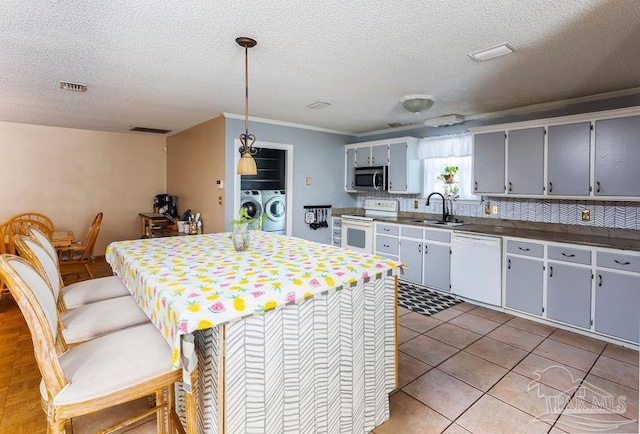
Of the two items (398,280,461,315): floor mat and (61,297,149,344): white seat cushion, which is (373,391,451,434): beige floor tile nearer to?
(61,297,149,344): white seat cushion

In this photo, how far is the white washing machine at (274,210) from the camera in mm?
4906

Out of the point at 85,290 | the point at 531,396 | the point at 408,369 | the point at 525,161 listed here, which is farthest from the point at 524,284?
the point at 85,290

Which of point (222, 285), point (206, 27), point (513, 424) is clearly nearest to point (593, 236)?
point (513, 424)

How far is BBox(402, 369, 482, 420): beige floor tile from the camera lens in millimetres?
2076

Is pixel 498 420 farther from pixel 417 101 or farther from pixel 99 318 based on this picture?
pixel 417 101

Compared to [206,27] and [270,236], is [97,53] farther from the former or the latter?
[270,236]

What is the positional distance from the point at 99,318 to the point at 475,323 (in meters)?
3.22

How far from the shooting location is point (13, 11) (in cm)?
188

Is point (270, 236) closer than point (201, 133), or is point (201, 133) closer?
point (270, 236)

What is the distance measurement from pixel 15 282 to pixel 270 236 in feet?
6.13

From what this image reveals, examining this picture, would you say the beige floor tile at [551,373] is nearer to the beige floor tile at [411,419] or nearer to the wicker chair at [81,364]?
the beige floor tile at [411,419]

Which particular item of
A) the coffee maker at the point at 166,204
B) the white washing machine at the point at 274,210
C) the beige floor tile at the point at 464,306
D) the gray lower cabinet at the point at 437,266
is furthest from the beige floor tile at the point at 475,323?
the coffee maker at the point at 166,204

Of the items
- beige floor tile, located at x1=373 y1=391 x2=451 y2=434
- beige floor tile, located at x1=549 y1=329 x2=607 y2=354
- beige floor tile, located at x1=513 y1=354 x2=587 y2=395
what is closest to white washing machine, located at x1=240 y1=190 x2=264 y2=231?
beige floor tile, located at x1=373 y1=391 x2=451 y2=434

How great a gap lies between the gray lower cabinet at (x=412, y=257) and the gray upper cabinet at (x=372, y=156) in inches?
54.1
